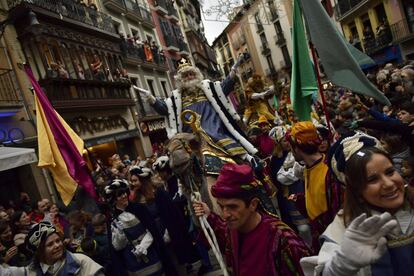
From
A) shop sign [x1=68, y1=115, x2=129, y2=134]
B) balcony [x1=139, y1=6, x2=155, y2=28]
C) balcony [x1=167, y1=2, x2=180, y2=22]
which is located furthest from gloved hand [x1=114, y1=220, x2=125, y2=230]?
balcony [x1=167, y1=2, x2=180, y2=22]

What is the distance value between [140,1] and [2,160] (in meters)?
21.1

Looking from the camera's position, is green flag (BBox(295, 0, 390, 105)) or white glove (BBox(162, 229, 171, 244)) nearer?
green flag (BBox(295, 0, 390, 105))

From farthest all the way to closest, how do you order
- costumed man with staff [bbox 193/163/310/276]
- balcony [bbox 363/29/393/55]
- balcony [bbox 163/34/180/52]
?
balcony [bbox 163/34/180/52] → balcony [bbox 363/29/393/55] → costumed man with staff [bbox 193/163/310/276]

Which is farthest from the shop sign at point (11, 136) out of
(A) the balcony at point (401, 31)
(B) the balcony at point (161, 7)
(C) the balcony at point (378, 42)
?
(C) the balcony at point (378, 42)

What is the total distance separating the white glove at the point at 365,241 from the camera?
4.77ft

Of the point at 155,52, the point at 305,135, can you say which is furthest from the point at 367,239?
the point at 155,52

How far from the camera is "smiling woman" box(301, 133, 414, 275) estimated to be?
1.49m

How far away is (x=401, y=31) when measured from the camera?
2408 centimetres

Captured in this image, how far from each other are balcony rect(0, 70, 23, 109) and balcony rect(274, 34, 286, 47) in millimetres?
35548

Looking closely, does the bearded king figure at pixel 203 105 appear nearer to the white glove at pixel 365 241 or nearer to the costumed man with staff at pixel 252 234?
the costumed man with staff at pixel 252 234

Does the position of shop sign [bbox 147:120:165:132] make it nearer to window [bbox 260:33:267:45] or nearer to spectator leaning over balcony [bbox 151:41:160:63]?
spectator leaning over balcony [bbox 151:41:160:63]

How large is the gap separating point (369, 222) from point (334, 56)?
2.10 metres

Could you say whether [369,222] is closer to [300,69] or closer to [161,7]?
[300,69]

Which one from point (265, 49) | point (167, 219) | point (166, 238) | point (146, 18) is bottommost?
point (166, 238)
